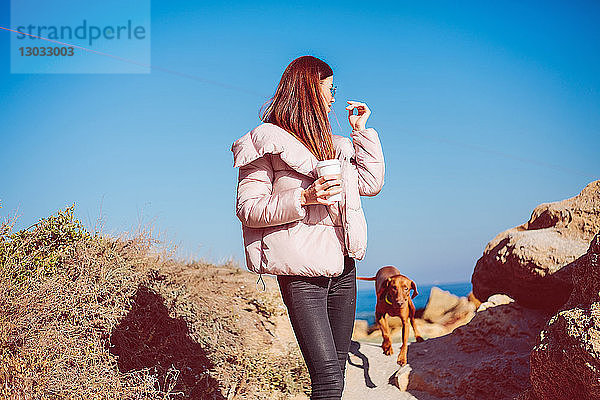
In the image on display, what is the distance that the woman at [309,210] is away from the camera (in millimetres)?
2436

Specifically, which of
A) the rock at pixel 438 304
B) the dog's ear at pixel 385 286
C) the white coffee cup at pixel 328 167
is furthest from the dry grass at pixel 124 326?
the rock at pixel 438 304

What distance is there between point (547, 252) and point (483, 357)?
112 centimetres

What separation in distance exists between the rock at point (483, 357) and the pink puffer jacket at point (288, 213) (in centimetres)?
280

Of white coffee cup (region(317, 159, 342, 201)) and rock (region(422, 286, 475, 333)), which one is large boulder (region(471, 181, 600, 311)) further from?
rock (region(422, 286, 475, 333))

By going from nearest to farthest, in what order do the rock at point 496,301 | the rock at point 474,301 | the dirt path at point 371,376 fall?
the dirt path at point 371,376 < the rock at point 496,301 < the rock at point 474,301

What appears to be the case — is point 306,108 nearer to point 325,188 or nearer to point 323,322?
point 325,188

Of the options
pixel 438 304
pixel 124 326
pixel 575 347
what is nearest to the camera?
pixel 575 347

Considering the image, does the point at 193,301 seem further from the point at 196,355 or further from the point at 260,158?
the point at 260,158

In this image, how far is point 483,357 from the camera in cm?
512

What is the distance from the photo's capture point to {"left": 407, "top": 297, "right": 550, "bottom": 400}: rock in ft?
15.4

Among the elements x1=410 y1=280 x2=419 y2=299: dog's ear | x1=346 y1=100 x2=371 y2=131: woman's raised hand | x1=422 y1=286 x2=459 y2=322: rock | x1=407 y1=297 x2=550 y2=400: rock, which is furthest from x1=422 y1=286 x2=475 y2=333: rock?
x1=346 y1=100 x2=371 y2=131: woman's raised hand

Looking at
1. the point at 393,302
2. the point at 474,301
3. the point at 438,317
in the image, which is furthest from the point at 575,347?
the point at 438,317

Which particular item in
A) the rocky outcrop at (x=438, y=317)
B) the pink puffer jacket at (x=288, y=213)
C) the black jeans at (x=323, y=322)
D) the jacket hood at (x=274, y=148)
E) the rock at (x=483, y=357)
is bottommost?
the rocky outcrop at (x=438, y=317)

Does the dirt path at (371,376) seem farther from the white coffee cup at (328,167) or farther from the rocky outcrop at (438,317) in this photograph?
the white coffee cup at (328,167)
